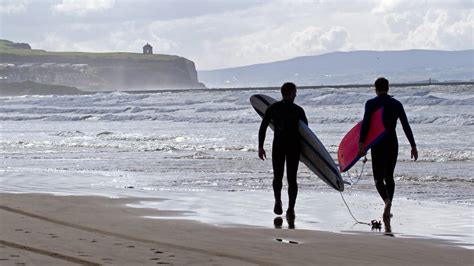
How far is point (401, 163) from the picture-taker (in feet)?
53.9

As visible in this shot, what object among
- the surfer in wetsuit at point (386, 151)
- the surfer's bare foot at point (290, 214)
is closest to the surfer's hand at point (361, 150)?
the surfer in wetsuit at point (386, 151)

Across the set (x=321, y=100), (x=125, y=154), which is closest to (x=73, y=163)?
(x=125, y=154)

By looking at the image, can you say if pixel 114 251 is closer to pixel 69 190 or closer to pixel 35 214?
pixel 35 214

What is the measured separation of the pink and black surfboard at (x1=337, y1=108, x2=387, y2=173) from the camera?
9883mm

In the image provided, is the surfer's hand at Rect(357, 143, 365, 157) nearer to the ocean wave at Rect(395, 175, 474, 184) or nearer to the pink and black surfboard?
the pink and black surfboard

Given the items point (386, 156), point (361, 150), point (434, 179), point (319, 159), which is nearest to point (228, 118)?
point (434, 179)

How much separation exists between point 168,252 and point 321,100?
4318cm

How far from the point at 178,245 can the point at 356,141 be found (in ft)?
12.3

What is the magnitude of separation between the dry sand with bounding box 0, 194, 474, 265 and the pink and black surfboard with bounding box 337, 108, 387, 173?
5.18 feet

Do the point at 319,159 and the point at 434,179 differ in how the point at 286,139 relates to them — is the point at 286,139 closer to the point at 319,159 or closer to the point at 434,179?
the point at 319,159

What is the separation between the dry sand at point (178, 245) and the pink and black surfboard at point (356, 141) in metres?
1.58

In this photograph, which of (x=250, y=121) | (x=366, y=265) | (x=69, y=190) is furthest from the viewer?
(x=250, y=121)

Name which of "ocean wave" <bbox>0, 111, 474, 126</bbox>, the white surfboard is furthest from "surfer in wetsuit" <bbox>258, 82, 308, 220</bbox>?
"ocean wave" <bbox>0, 111, 474, 126</bbox>

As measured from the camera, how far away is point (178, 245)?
7496 mm
